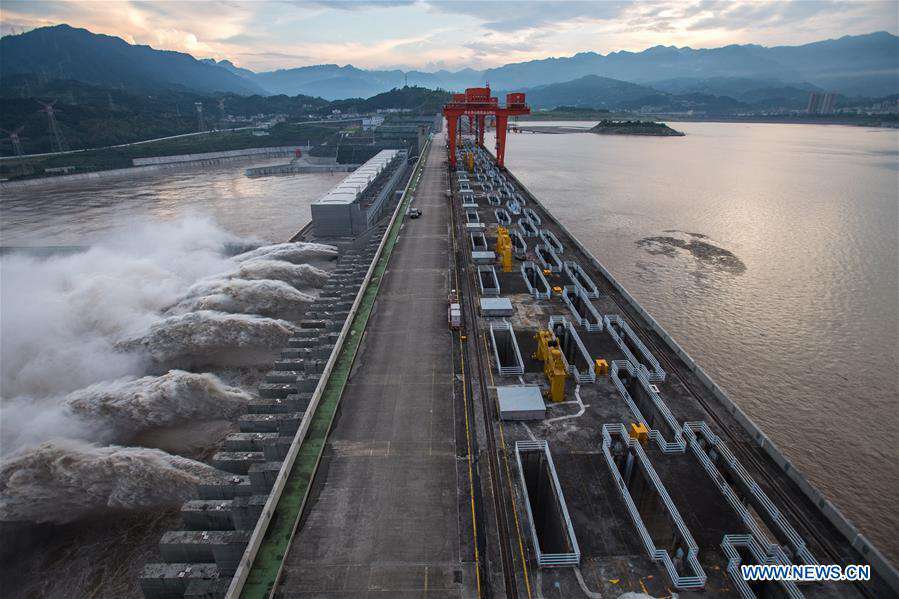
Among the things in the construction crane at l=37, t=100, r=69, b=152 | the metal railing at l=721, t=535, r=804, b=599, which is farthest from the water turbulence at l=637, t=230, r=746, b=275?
the construction crane at l=37, t=100, r=69, b=152

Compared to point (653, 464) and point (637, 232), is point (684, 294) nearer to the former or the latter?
point (637, 232)

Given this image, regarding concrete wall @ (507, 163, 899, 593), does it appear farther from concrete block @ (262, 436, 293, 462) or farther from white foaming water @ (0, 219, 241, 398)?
white foaming water @ (0, 219, 241, 398)

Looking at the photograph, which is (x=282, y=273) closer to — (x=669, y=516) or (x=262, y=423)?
(x=262, y=423)

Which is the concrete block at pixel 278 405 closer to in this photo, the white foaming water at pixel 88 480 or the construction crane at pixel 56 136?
the white foaming water at pixel 88 480

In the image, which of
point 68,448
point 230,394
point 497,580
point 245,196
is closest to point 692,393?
point 497,580

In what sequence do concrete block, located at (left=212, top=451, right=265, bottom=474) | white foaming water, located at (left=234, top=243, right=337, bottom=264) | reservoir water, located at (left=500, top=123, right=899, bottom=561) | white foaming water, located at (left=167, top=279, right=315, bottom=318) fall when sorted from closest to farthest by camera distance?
1. concrete block, located at (left=212, top=451, right=265, bottom=474)
2. reservoir water, located at (left=500, top=123, right=899, bottom=561)
3. white foaming water, located at (left=167, top=279, right=315, bottom=318)
4. white foaming water, located at (left=234, top=243, right=337, bottom=264)

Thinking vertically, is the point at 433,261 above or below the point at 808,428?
above
